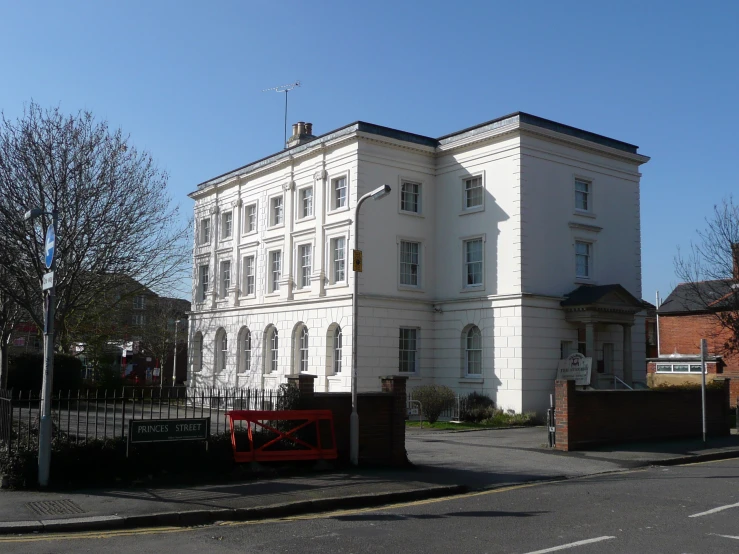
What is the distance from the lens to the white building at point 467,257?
31.4 metres

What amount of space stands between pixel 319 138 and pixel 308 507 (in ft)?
83.9

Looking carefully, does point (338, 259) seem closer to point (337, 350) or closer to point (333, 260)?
point (333, 260)

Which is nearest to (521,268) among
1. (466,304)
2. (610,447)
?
(466,304)

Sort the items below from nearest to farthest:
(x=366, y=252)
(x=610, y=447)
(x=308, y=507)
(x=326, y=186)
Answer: (x=308, y=507) < (x=610, y=447) < (x=366, y=252) < (x=326, y=186)

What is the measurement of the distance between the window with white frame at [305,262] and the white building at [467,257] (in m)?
0.06

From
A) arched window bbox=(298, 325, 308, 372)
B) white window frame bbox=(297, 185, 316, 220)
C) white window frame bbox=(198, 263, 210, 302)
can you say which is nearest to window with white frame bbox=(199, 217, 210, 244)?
white window frame bbox=(198, 263, 210, 302)

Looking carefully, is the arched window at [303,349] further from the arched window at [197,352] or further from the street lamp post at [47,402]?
the street lamp post at [47,402]

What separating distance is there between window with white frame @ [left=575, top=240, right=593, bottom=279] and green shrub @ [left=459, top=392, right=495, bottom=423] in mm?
6734

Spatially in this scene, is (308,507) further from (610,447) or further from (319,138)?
(319,138)

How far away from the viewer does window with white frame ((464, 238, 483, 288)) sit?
33.1 meters

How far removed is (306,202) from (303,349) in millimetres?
6919

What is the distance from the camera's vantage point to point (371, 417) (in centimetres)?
1659

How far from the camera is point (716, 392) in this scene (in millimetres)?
24922

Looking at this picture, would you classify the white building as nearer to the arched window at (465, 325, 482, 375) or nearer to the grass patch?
the arched window at (465, 325, 482, 375)
